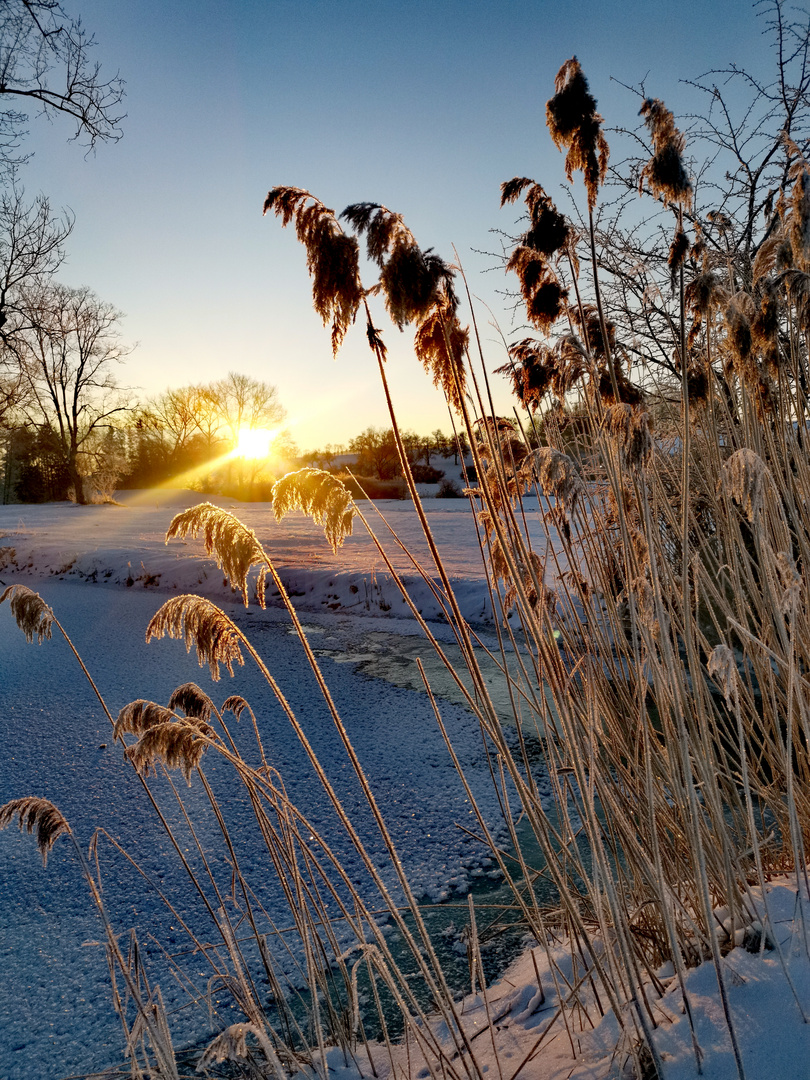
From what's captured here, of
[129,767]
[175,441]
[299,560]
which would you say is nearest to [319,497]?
[129,767]

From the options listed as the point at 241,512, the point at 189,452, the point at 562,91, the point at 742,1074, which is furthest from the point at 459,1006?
the point at 189,452

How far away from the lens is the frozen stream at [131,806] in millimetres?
1885

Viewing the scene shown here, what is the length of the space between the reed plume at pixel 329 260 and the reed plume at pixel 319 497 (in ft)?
1.17

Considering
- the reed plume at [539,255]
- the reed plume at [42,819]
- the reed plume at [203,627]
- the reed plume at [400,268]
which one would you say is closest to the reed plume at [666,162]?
the reed plume at [539,255]

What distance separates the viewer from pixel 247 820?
2.93 meters

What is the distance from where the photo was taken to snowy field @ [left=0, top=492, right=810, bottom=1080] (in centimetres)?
121

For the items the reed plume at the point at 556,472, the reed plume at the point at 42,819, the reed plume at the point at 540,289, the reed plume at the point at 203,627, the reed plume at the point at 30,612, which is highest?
the reed plume at the point at 540,289

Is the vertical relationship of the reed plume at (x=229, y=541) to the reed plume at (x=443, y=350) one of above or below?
below

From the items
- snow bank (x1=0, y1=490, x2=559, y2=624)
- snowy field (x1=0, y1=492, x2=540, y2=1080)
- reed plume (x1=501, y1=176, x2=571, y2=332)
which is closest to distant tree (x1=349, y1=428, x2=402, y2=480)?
snow bank (x1=0, y1=490, x2=559, y2=624)

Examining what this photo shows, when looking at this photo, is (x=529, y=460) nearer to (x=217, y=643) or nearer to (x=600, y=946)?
(x=217, y=643)

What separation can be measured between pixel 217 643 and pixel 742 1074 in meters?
1.30

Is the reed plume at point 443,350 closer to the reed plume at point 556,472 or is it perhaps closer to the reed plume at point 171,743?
the reed plume at point 556,472

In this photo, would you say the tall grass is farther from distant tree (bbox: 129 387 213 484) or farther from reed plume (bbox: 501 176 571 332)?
distant tree (bbox: 129 387 213 484)

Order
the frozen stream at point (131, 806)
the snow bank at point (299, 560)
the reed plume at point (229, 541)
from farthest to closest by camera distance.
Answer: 1. the snow bank at point (299, 560)
2. the frozen stream at point (131, 806)
3. the reed plume at point (229, 541)
